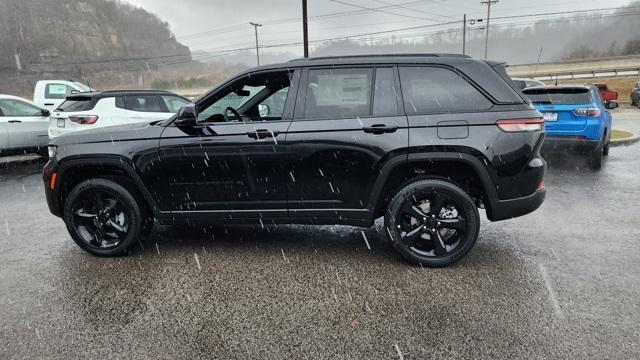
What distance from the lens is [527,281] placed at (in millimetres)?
3561

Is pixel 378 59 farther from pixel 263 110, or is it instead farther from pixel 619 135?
pixel 619 135

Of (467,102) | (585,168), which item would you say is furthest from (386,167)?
(585,168)

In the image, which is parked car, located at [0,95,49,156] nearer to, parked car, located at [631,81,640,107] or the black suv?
the black suv

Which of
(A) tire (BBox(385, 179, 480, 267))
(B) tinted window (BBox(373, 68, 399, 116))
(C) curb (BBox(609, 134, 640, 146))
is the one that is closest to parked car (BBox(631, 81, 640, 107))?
(C) curb (BBox(609, 134, 640, 146))

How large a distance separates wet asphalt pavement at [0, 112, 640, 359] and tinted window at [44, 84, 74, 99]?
10694 millimetres

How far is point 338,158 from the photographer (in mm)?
3842

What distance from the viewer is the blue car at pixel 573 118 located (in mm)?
7782

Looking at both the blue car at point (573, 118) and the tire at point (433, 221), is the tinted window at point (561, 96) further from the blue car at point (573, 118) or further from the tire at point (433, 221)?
the tire at point (433, 221)

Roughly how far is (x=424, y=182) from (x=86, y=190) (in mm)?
3222

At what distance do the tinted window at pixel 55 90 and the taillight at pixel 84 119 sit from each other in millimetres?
6573

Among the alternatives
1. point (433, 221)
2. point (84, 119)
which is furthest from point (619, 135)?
point (84, 119)

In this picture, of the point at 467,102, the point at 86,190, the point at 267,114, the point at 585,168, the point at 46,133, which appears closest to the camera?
the point at 467,102

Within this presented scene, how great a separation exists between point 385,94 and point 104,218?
9.74 ft

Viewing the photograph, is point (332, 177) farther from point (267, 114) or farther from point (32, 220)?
point (32, 220)
